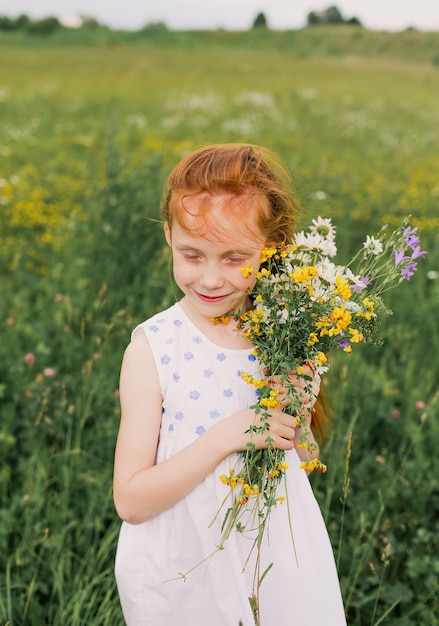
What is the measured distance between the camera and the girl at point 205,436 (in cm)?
131

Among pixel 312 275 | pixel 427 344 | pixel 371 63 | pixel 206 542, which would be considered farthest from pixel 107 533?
pixel 371 63

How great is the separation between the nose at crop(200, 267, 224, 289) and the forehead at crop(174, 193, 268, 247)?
62 mm

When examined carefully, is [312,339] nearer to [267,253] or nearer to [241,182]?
[267,253]

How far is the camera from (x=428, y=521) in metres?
2.34

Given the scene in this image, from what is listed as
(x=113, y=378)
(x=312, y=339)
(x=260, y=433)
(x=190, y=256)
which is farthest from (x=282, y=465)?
(x=113, y=378)

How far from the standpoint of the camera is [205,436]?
4.21 feet

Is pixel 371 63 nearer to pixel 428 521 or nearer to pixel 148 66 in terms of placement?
pixel 148 66

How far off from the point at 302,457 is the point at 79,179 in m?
5.02

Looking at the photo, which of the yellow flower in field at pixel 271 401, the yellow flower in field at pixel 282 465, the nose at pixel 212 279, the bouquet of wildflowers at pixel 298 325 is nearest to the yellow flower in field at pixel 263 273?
the bouquet of wildflowers at pixel 298 325

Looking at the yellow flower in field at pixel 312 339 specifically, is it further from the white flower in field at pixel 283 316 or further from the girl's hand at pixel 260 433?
the girl's hand at pixel 260 433

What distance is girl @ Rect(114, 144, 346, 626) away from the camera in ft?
4.29

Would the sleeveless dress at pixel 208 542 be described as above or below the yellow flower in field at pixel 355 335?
below

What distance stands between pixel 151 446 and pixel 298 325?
0.41m

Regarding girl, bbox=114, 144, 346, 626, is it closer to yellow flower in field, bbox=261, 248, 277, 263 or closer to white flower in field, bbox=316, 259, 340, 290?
yellow flower in field, bbox=261, 248, 277, 263
